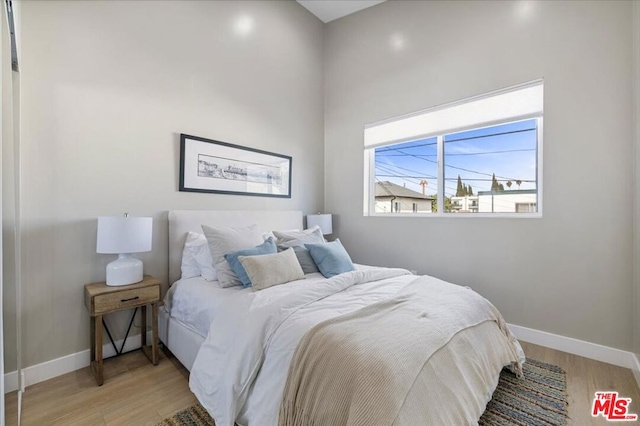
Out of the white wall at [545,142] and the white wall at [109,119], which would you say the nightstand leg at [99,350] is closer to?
the white wall at [109,119]

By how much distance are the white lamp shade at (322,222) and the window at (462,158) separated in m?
0.57

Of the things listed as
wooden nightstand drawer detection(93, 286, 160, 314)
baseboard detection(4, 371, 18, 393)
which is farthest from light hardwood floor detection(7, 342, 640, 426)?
wooden nightstand drawer detection(93, 286, 160, 314)

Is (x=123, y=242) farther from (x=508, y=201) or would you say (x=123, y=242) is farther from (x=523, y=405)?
(x=508, y=201)

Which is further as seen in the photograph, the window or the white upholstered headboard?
the window

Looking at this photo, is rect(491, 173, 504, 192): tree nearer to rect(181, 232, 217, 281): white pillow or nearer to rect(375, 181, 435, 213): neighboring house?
rect(375, 181, 435, 213): neighboring house

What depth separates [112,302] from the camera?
6.64 feet

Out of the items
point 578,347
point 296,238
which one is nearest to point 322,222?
point 296,238

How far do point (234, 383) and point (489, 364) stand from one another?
1395 millimetres

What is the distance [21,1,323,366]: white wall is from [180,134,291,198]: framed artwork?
0.27 feet

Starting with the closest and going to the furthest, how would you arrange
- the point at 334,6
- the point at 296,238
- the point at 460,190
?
the point at 296,238
the point at 460,190
the point at 334,6

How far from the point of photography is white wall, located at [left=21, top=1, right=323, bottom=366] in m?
2.00

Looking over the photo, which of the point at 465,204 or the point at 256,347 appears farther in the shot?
the point at 465,204

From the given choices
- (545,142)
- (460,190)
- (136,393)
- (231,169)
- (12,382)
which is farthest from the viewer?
(460,190)

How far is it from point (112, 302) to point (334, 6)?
13.6 feet
